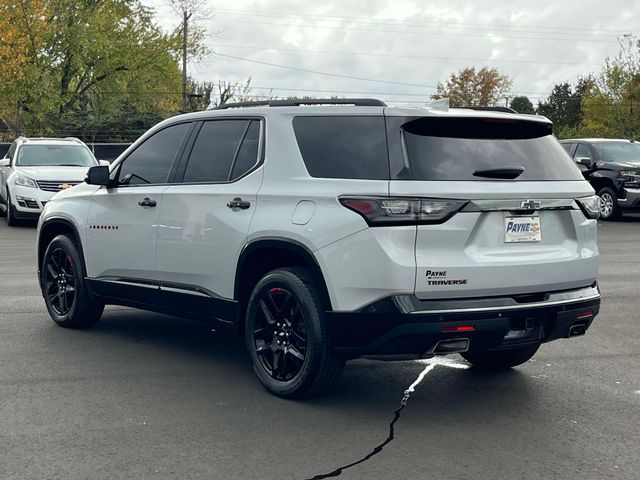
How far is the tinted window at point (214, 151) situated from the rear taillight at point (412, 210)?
4.83 feet

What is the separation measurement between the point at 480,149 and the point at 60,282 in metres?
4.13

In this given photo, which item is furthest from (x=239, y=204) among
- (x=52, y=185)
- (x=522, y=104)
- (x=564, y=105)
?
(x=522, y=104)

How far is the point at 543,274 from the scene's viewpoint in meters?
5.33

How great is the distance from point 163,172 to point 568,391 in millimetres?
3186

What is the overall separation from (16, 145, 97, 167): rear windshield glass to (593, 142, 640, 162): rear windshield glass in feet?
37.2

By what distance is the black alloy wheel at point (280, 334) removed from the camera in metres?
5.59

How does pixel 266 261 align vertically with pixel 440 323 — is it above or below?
above

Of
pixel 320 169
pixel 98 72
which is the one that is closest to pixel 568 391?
pixel 320 169

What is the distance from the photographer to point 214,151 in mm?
6426

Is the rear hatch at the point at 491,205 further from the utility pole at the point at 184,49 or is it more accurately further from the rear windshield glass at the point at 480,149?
the utility pole at the point at 184,49

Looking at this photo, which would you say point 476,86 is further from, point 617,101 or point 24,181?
point 24,181

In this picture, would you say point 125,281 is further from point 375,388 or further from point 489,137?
point 489,137

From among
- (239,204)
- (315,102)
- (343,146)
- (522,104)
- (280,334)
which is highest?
(522,104)

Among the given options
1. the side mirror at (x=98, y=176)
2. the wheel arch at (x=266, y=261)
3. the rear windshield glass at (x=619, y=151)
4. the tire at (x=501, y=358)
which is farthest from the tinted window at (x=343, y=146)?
the rear windshield glass at (x=619, y=151)
